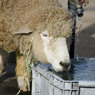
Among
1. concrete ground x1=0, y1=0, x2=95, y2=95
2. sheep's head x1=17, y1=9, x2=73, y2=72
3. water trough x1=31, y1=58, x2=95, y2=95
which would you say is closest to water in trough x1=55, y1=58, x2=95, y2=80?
Answer: water trough x1=31, y1=58, x2=95, y2=95

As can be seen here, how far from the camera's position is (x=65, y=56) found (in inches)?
109

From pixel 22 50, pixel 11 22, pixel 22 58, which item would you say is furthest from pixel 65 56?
pixel 22 58

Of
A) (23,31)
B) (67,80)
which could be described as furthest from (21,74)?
(67,80)

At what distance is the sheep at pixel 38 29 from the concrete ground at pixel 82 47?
2.83 ft

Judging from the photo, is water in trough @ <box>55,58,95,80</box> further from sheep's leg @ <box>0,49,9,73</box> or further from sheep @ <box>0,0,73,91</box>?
sheep's leg @ <box>0,49,9,73</box>

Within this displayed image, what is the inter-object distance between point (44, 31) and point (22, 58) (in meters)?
1.27

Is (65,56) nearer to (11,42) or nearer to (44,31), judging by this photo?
(44,31)

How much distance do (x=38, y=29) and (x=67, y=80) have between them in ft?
2.75

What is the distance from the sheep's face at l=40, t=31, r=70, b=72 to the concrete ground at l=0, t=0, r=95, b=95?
1.31m

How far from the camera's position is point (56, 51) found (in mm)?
2844

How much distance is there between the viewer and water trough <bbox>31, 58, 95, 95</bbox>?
234 cm

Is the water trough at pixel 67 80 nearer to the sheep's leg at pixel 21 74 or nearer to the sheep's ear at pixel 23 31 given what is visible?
the sheep's ear at pixel 23 31

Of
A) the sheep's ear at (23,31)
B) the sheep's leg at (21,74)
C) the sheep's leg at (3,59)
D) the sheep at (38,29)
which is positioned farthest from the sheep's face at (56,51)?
the sheep's leg at (3,59)

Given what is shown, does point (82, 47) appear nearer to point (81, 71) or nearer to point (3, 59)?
point (3, 59)
